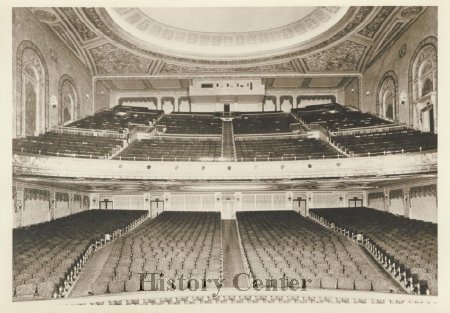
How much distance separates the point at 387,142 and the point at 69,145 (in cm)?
732

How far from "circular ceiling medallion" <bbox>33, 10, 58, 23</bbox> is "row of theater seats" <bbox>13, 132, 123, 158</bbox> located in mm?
2167

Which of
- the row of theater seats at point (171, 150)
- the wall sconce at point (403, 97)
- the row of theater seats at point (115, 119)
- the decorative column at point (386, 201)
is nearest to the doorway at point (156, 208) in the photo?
the row of theater seats at point (171, 150)

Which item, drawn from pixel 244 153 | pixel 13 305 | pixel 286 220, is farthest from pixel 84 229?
pixel 286 220

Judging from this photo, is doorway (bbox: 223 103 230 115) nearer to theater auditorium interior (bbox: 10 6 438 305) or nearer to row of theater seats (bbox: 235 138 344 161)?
theater auditorium interior (bbox: 10 6 438 305)

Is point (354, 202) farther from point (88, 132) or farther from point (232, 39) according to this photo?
point (88, 132)

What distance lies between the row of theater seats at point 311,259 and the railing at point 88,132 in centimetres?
409

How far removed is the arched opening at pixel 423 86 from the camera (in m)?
7.22

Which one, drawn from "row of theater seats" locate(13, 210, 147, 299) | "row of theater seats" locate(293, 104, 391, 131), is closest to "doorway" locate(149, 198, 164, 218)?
"row of theater seats" locate(13, 210, 147, 299)

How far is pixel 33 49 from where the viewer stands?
7.46 metres

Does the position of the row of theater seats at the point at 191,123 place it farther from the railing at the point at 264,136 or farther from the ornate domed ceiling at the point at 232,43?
the ornate domed ceiling at the point at 232,43

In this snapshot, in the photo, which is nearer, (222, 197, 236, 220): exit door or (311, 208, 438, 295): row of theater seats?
(311, 208, 438, 295): row of theater seats

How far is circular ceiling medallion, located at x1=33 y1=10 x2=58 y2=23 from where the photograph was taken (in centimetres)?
629

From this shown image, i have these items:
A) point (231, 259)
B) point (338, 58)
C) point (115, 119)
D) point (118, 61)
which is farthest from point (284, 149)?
point (118, 61)
